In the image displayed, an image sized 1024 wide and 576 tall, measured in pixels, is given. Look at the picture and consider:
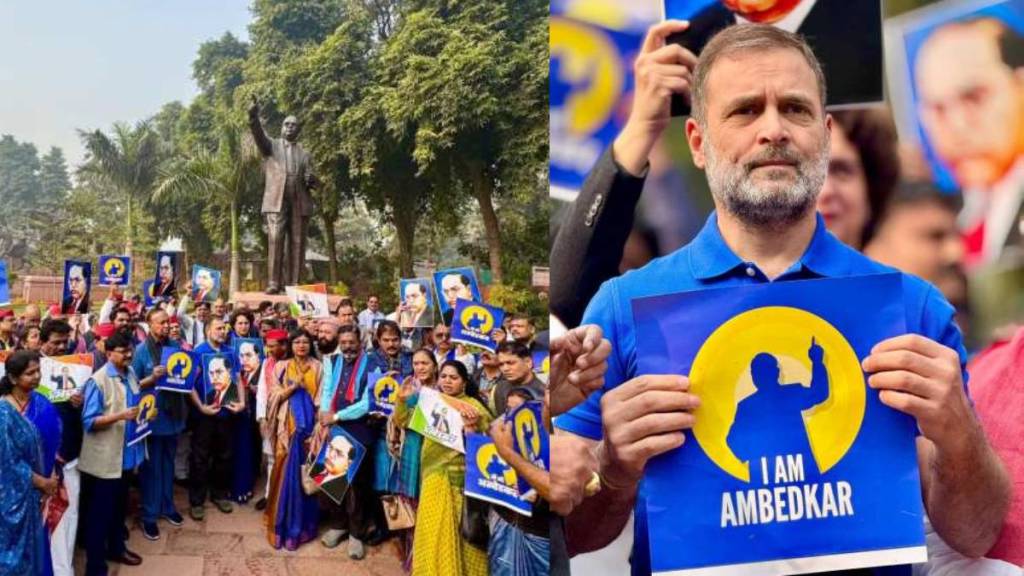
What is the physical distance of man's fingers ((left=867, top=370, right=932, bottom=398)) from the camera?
1.83 m

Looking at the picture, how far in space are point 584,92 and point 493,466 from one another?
65.8 inches

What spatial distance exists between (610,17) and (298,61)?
1.78 metres

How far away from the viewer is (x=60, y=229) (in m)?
3.49

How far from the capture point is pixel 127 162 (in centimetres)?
345

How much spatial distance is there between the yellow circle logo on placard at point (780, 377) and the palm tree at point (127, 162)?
105 inches

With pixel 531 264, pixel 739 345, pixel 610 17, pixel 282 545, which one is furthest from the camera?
pixel 282 545

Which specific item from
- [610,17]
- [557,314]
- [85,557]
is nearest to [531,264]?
[557,314]

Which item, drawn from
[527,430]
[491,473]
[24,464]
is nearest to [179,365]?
[24,464]

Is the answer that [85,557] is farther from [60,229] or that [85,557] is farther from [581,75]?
[581,75]

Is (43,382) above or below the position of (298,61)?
below

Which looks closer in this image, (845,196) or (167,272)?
(845,196)

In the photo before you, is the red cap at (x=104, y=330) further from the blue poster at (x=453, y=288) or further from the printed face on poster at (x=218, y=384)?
the blue poster at (x=453, y=288)

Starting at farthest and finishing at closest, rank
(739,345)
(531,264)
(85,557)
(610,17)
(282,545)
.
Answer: (282,545) → (85,557) → (531,264) → (610,17) → (739,345)

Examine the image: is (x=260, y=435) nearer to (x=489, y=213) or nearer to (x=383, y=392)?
(x=383, y=392)
